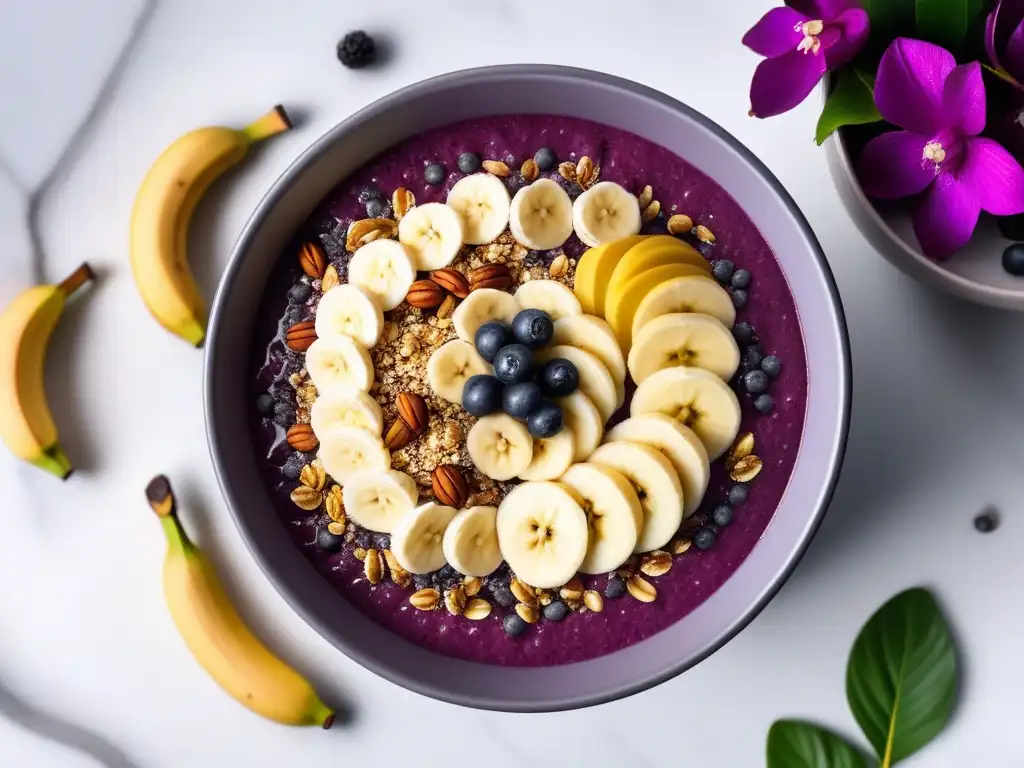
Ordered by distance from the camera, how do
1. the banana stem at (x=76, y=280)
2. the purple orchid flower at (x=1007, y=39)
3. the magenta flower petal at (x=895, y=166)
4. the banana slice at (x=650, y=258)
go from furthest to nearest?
the banana stem at (x=76, y=280) < the banana slice at (x=650, y=258) < the magenta flower petal at (x=895, y=166) < the purple orchid flower at (x=1007, y=39)

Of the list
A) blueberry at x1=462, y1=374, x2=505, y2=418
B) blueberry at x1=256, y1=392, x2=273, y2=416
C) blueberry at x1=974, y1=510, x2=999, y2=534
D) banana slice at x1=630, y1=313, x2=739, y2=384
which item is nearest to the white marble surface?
blueberry at x1=974, y1=510, x2=999, y2=534

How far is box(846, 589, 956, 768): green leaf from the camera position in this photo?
134 cm

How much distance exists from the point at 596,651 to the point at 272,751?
57 cm

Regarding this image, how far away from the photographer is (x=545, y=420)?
1120 mm

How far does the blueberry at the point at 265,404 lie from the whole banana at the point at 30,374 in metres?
0.35

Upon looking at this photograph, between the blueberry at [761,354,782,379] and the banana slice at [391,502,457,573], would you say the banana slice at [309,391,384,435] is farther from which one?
the blueberry at [761,354,782,379]

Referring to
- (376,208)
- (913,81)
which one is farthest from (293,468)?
(913,81)

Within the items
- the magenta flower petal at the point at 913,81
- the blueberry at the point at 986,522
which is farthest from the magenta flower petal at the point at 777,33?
the blueberry at the point at 986,522

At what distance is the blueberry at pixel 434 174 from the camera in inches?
48.8

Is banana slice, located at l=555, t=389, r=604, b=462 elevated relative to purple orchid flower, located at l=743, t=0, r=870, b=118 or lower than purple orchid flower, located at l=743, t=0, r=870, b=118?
lower

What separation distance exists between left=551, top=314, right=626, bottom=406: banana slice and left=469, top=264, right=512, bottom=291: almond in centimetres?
9

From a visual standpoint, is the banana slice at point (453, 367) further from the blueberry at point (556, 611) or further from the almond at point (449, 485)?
the blueberry at point (556, 611)

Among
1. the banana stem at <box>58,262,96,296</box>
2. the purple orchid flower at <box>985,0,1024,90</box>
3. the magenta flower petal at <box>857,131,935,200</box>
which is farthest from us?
the banana stem at <box>58,262,96,296</box>

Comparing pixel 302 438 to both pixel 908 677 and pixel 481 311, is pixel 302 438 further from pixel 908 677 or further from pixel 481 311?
pixel 908 677
